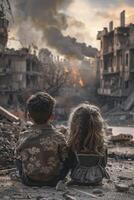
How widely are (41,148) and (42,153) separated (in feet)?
0.21

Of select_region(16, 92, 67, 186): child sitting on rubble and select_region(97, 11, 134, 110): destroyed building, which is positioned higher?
select_region(97, 11, 134, 110): destroyed building

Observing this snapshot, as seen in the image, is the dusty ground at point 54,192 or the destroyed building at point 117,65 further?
the destroyed building at point 117,65

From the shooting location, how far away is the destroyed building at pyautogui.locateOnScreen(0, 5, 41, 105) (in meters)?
51.9

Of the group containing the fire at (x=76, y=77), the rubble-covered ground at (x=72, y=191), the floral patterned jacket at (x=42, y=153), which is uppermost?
the fire at (x=76, y=77)

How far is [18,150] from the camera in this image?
5422mm

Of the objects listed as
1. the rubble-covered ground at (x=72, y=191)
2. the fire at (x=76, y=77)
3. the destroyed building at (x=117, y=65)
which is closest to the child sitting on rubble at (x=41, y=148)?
the rubble-covered ground at (x=72, y=191)

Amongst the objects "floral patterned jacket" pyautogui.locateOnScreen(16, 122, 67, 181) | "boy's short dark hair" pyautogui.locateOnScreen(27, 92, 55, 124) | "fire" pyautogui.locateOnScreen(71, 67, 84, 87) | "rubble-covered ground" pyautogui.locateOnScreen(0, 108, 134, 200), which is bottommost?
"rubble-covered ground" pyautogui.locateOnScreen(0, 108, 134, 200)

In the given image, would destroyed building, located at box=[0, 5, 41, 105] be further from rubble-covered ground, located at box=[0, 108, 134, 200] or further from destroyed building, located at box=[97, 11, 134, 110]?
rubble-covered ground, located at box=[0, 108, 134, 200]

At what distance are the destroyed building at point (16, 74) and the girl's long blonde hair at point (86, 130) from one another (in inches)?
1795

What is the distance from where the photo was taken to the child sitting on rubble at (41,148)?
5328mm

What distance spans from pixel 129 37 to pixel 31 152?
4814 centimetres

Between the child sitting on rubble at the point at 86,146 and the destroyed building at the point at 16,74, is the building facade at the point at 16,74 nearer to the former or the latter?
the destroyed building at the point at 16,74

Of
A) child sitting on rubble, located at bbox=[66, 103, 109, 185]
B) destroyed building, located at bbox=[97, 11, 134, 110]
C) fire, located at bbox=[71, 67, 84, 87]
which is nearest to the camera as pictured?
child sitting on rubble, located at bbox=[66, 103, 109, 185]

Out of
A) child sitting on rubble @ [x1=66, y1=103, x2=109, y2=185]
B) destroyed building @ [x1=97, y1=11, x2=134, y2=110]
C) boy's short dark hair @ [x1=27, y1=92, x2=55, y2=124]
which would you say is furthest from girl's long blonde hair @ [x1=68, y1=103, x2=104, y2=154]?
destroyed building @ [x1=97, y1=11, x2=134, y2=110]
